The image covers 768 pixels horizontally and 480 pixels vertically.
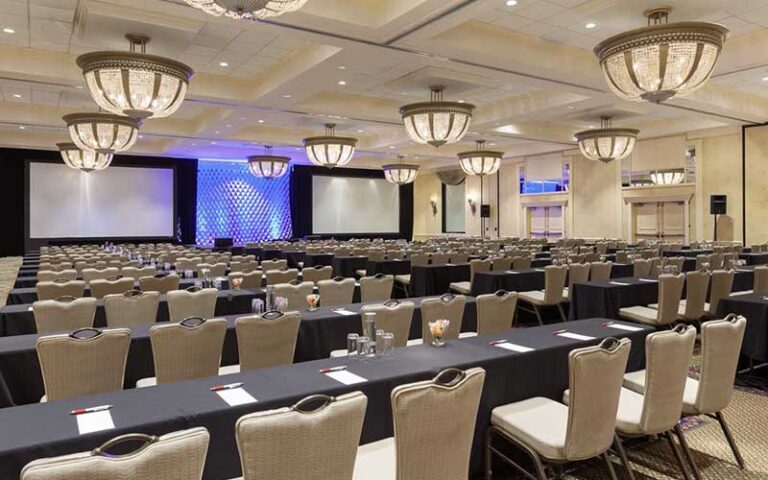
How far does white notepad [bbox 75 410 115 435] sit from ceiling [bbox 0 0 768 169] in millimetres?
5087

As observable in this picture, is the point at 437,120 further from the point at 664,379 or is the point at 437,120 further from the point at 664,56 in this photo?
the point at 664,379

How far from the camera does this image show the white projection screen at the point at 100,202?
19328 mm

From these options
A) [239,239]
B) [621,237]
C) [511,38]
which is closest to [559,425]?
[511,38]

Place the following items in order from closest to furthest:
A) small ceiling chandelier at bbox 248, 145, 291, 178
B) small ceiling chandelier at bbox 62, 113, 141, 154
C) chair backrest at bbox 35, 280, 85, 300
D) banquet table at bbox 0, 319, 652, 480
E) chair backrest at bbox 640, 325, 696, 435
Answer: banquet table at bbox 0, 319, 652, 480 < chair backrest at bbox 640, 325, 696, 435 < chair backrest at bbox 35, 280, 85, 300 < small ceiling chandelier at bbox 62, 113, 141, 154 < small ceiling chandelier at bbox 248, 145, 291, 178

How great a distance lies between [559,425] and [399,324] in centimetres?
180

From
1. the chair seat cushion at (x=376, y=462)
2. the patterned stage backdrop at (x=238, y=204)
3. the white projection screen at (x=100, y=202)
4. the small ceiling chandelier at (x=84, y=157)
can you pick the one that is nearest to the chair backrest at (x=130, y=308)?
the chair seat cushion at (x=376, y=462)

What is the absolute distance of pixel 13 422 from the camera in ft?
7.08

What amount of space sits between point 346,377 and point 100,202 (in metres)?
20.3

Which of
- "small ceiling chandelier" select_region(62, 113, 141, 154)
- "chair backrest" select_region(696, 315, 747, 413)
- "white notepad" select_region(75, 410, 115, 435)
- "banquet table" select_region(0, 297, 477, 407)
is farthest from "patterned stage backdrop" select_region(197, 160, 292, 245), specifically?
"chair backrest" select_region(696, 315, 747, 413)

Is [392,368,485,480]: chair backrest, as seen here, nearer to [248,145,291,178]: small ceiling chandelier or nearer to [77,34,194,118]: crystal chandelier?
[77,34,194,118]: crystal chandelier

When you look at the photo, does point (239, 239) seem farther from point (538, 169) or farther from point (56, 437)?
point (56, 437)

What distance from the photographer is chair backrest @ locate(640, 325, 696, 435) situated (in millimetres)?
2861

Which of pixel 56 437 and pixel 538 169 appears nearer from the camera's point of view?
pixel 56 437

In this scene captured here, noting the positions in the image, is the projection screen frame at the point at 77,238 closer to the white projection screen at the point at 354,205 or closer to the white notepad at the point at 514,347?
the white projection screen at the point at 354,205
